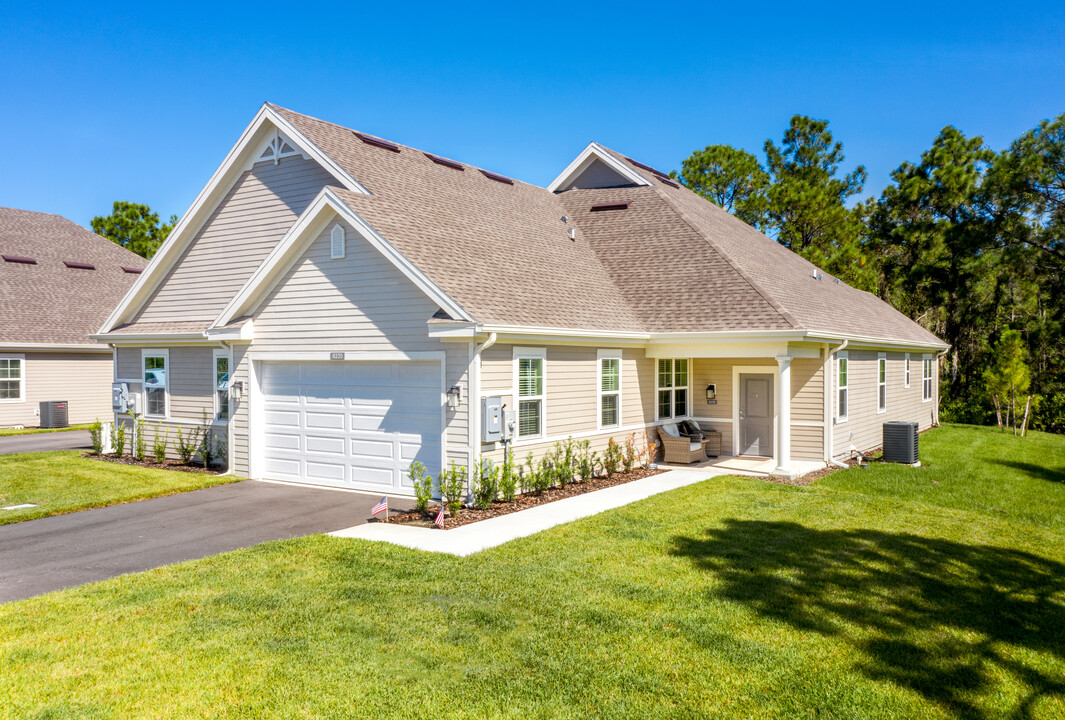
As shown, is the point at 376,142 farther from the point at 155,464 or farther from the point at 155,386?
the point at 155,464

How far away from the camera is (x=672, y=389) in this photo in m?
16.5

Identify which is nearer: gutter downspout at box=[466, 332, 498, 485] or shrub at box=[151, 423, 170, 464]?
gutter downspout at box=[466, 332, 498, 485]

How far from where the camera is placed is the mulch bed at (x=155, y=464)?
15013mm

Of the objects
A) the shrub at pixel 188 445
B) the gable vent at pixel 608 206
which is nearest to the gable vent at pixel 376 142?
the gable vent at pixel 608 206

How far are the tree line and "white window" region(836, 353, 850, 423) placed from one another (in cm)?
1249

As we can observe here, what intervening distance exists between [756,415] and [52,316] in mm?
23953

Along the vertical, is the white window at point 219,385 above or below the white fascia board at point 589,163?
below

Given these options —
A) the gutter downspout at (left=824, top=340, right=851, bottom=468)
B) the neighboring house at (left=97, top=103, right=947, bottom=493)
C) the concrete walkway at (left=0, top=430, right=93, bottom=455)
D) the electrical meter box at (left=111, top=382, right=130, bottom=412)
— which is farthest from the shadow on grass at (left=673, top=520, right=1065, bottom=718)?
the concrete walkway at (left=0, top=430, right=93, bottom=455)

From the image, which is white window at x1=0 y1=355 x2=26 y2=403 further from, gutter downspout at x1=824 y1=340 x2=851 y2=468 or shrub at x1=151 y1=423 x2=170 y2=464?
gutter downspout at x1=824 y1=340 x2=851 y2=468

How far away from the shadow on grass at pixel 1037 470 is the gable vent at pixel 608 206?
1164 centimetres

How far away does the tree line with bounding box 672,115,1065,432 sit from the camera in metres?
29.3

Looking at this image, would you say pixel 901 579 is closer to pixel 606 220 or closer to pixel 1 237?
pixel 606 220

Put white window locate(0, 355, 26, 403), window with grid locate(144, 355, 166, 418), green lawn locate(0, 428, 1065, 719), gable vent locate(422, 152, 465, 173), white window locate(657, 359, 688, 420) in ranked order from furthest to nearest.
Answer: white window locate(0, 355, 26, 403) → gable vent locate(422, 152, 465, 173) → window with grid locate(144, 355, 166, 418) → white window locate(657, 359, 688, 420) → green lawn locate(0, 428, 1065, 719)

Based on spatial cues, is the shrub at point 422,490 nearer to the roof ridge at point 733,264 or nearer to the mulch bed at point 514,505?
the mulch bed at point 514,505
